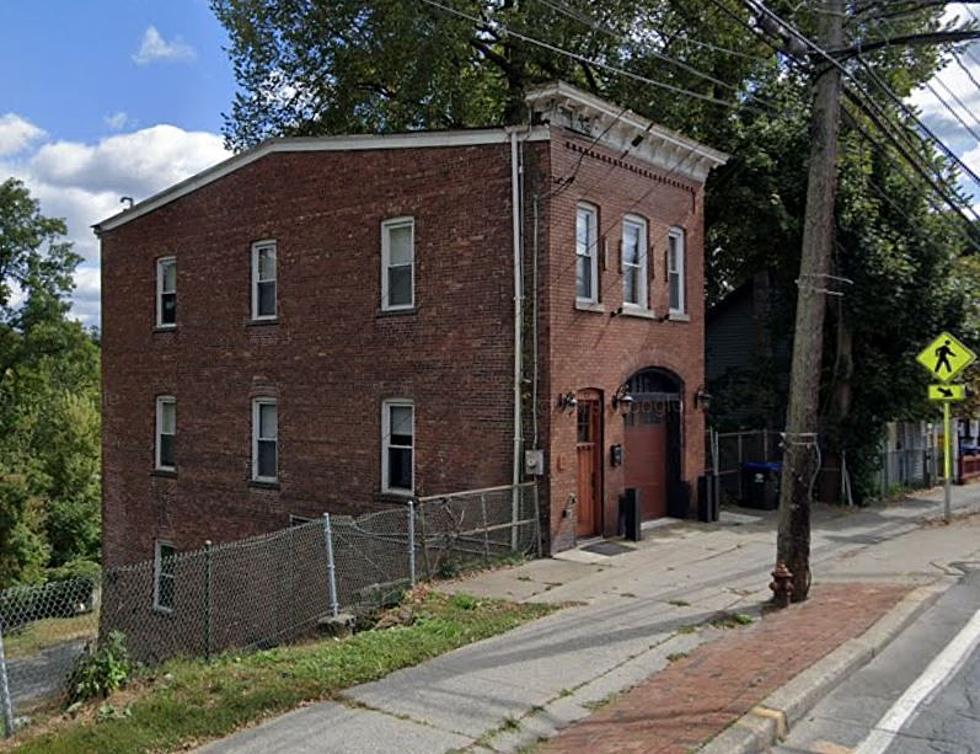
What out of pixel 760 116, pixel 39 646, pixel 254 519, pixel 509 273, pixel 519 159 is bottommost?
pixel 39 646

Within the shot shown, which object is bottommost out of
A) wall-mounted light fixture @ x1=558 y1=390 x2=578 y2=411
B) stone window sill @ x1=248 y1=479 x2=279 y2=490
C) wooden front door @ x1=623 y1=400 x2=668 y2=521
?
stone window sill @ x1=248 y1=479 x2=279 y2=490

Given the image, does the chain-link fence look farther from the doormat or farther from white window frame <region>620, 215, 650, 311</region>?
white window frame <region>620, 215, 650, 311</region>

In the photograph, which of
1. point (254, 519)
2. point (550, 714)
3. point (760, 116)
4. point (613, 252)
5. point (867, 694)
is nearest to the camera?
point (550, 714)

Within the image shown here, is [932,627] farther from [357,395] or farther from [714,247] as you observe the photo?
[714,247]

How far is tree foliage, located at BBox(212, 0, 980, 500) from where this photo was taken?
65.1 ft

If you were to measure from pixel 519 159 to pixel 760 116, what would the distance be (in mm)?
10662

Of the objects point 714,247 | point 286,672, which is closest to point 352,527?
point 286,672

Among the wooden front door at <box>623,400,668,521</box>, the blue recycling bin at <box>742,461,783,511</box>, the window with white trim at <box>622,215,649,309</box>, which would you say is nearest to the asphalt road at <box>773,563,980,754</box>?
the wooden front door at <box>623,400,668,521</box>

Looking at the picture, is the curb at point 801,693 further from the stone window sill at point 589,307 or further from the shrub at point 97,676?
the stone window sill at point 589,307

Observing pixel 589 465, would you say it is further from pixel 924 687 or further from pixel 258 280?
pixel 258 280

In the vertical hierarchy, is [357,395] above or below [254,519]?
above

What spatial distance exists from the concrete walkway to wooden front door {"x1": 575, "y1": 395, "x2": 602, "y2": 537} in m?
0.96

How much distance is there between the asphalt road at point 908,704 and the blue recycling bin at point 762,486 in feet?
32.7

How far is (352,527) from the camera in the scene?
1194cm
